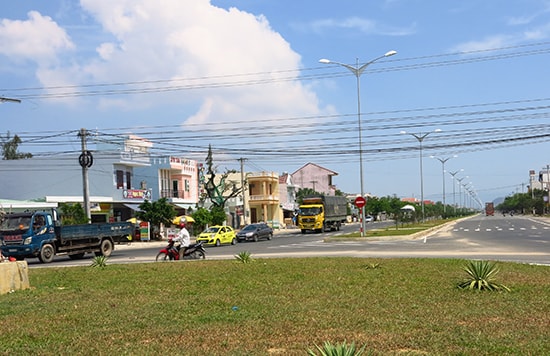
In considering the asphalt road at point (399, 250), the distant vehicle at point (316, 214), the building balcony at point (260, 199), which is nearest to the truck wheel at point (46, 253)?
the asphalt road at point (399, 250)

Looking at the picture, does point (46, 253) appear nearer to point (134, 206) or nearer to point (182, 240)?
point (182, 240)

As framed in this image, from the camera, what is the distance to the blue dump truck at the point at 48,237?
27.4 m

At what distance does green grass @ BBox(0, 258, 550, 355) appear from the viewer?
7473 mm

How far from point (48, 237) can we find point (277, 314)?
21.2m

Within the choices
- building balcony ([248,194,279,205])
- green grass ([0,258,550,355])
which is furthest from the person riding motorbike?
building balcony ([248,194,279,205])

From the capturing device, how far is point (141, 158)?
58.6 meters

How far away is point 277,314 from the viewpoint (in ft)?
31.7

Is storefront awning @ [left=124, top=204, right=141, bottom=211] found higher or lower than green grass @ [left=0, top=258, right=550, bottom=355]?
higher

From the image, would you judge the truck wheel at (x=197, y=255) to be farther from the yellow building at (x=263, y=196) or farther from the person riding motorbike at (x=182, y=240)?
the yellow building at (x=263, y=196)

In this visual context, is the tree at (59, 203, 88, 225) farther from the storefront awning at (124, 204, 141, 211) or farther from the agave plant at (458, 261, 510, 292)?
the agave plant at (458, 261, 510, 292)

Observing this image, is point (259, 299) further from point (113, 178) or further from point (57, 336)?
point (113, 178)

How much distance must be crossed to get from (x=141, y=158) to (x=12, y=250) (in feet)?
104

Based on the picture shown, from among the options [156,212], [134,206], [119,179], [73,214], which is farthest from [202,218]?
[73,214]

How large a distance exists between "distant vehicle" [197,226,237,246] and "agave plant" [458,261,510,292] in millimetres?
30674
